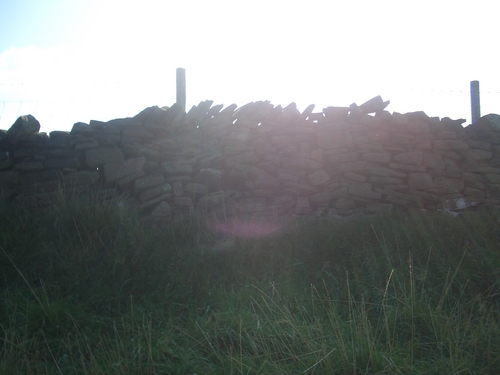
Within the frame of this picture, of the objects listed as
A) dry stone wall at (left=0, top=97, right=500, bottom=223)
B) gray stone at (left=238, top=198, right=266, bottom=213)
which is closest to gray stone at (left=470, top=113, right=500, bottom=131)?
dry stone wall at (left=0, top=97, right=500, bottom=223)

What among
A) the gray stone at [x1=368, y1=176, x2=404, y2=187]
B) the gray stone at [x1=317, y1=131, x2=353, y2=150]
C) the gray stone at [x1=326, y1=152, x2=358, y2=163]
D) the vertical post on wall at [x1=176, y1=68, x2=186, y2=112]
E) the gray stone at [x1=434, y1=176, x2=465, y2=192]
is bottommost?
the gray stone at [x1=434, y1=176, x2=465, y2=192]

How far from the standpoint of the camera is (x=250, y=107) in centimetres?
818

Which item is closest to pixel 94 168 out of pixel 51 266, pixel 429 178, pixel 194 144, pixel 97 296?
pixel 194 144

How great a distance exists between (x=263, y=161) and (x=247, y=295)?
3.50m

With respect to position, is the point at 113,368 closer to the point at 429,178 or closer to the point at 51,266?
the point at 51,266

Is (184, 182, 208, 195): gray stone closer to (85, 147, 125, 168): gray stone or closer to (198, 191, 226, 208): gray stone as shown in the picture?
(198, 191, 226, 208): gray stone

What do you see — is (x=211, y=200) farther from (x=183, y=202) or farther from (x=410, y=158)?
(x=410, y=158)

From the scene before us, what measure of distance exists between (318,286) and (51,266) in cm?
282

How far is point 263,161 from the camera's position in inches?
307

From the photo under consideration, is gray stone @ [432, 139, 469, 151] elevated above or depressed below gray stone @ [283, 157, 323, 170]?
above

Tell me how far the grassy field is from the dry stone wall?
719 mm

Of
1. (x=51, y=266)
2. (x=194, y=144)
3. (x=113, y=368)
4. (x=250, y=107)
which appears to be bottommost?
(x=113, y=368)

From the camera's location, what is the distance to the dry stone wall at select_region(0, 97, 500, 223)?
7027 mm

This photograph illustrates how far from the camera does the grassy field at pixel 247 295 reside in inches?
135
